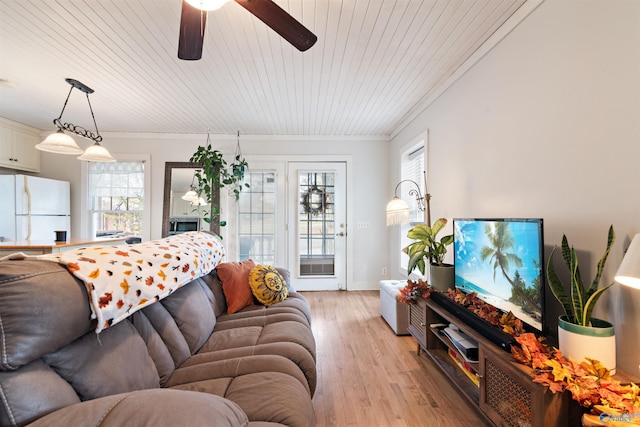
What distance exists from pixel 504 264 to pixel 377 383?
47.1 inches

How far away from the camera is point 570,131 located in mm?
1356

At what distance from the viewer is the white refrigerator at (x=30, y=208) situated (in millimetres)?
3262

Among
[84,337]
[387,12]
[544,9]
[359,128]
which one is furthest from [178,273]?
[359,128]

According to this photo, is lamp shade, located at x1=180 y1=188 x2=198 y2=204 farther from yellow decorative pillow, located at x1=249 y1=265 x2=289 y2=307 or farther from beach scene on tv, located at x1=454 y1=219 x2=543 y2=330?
beach scene on tv, located at x1=454 y1=219 x2=543 y2=330

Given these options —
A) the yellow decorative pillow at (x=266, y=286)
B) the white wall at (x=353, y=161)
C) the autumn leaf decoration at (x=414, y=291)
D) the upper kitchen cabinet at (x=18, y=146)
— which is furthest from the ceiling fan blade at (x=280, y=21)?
the upper kitchen cabinet at (x=18, y=146)

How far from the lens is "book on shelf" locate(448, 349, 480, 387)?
5.13 feet

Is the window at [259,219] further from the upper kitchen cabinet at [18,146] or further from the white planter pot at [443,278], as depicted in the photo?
the upper kitchen cabinet at [18,146]

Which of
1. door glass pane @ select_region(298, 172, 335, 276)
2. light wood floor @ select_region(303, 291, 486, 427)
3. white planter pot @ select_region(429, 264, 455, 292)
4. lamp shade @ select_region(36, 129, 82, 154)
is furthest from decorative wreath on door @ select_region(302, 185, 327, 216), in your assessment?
lamp shade @ select_region(36, 129, 82, 154)

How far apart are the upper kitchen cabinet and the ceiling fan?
13.0 feet

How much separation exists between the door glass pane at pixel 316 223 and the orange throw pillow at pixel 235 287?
216cm

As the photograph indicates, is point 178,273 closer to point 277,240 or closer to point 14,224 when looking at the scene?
point 277,240

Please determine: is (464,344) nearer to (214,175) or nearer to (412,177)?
(412,177)

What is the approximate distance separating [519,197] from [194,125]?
3882 mm

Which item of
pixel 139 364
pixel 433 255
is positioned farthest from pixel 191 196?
pixel 433 255
